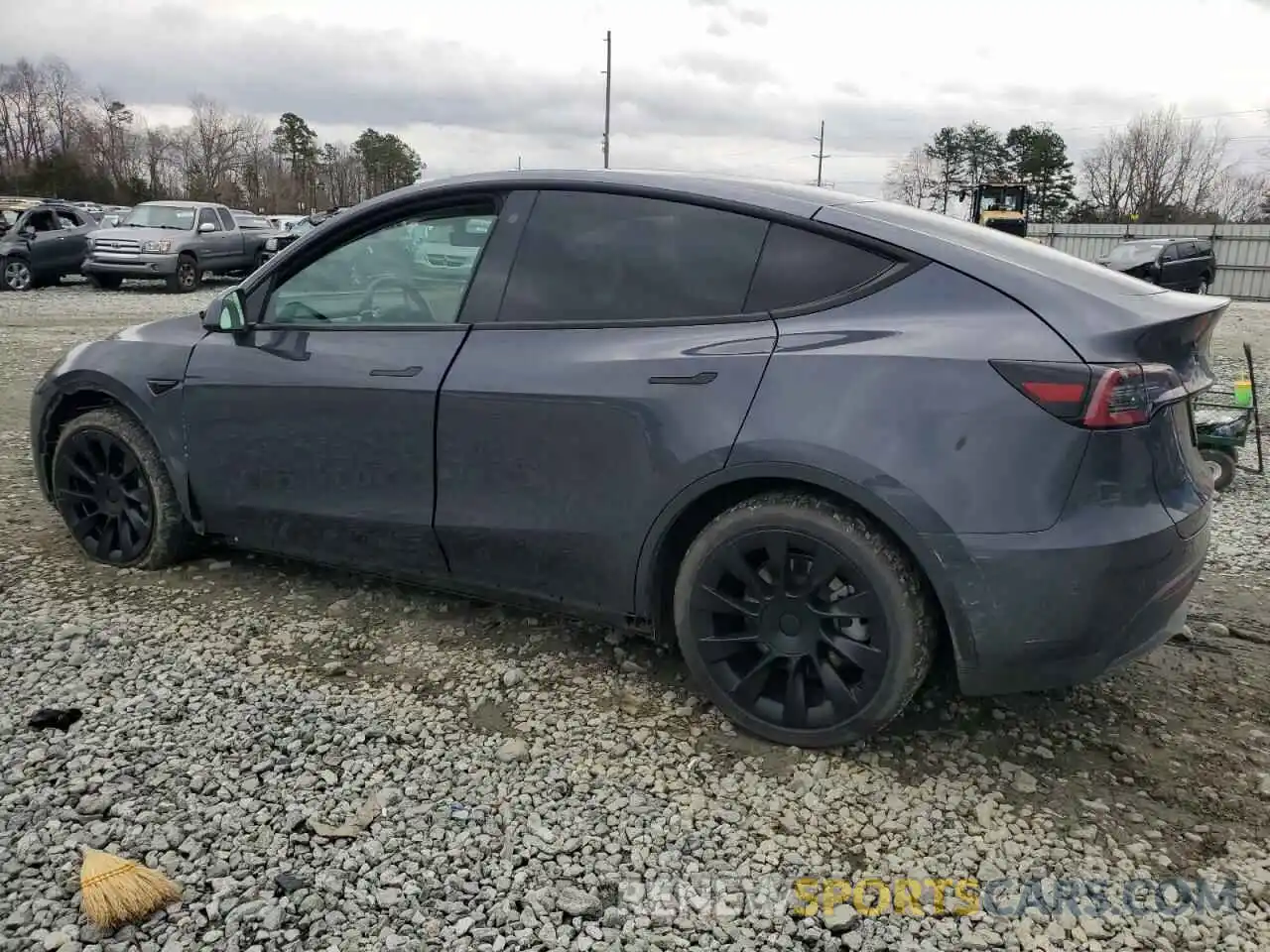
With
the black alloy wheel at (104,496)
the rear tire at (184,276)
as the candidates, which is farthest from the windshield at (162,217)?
the black alloy wheel at (104,496)

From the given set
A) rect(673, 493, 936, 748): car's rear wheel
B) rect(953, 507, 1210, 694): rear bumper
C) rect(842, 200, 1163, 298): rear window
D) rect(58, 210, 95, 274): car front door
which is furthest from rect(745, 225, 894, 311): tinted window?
rect(58, 210, 95, 274): car front door

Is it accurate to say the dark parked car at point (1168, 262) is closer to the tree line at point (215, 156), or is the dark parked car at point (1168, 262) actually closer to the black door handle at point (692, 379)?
the black door handle at point (692, 379)

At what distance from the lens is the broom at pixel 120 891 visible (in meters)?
2.12

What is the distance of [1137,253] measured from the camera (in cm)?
2295

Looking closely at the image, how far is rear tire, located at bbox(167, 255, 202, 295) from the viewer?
18.9m

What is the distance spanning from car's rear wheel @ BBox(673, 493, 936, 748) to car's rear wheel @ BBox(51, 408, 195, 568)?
232 centimetres

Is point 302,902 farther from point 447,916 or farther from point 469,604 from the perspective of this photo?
point 469,604

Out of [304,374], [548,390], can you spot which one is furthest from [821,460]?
[304,374]

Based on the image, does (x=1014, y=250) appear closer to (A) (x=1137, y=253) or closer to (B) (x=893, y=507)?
(B) (x=893, y=507)

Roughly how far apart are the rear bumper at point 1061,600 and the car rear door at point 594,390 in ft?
2.57

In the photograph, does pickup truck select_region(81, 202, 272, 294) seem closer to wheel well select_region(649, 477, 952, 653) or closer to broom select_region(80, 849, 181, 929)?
wheel well select_region(649, 477, 952, 653)

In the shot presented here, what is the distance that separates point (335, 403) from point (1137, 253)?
2393cm

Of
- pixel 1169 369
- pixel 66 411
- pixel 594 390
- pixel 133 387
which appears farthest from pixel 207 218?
pixel 1169 369

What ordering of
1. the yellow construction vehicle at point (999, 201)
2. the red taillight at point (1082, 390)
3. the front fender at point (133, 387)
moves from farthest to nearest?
the yellow construction vehicle at point (999, 201) → the front fender at point (133, 387) → the red taillight at point (1082, 390)
